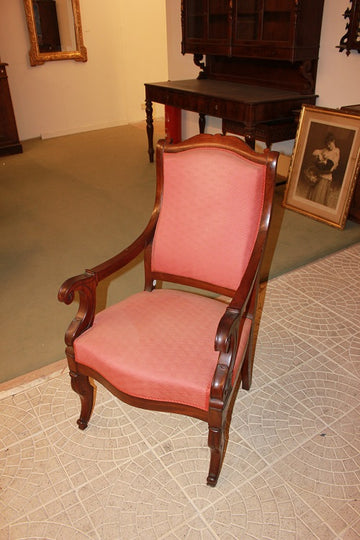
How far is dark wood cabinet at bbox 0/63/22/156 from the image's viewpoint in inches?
202

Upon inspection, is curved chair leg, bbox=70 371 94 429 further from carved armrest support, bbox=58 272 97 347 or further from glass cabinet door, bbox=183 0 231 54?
glass cabinet door, bbox=183 0 231 54

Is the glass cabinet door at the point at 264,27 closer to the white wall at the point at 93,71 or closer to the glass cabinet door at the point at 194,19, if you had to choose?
the glass cabinet door at the point at 194,19

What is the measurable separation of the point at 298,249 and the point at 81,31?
4619 mm

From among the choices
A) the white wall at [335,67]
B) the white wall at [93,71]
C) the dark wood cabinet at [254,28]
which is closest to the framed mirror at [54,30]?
the white wall at [93,71]

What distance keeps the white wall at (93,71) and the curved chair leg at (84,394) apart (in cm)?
510

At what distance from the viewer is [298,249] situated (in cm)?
308

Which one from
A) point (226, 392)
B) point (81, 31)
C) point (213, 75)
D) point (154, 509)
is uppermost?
point (81, 31)

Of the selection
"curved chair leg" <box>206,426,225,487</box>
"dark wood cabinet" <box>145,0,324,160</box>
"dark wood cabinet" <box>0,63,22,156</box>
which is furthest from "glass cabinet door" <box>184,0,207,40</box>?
"curved chair leg" <box>206,426,225,487</box>

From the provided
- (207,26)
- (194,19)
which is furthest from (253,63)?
(194,19)

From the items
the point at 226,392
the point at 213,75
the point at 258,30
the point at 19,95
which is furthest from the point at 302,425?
the point at 19,95

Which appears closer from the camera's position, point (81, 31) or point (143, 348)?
point (143, 348)

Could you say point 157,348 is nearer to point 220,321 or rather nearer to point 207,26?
point 220,321

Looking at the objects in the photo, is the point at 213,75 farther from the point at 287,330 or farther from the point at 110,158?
the point at 287,330

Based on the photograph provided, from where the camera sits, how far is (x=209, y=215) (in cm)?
168
